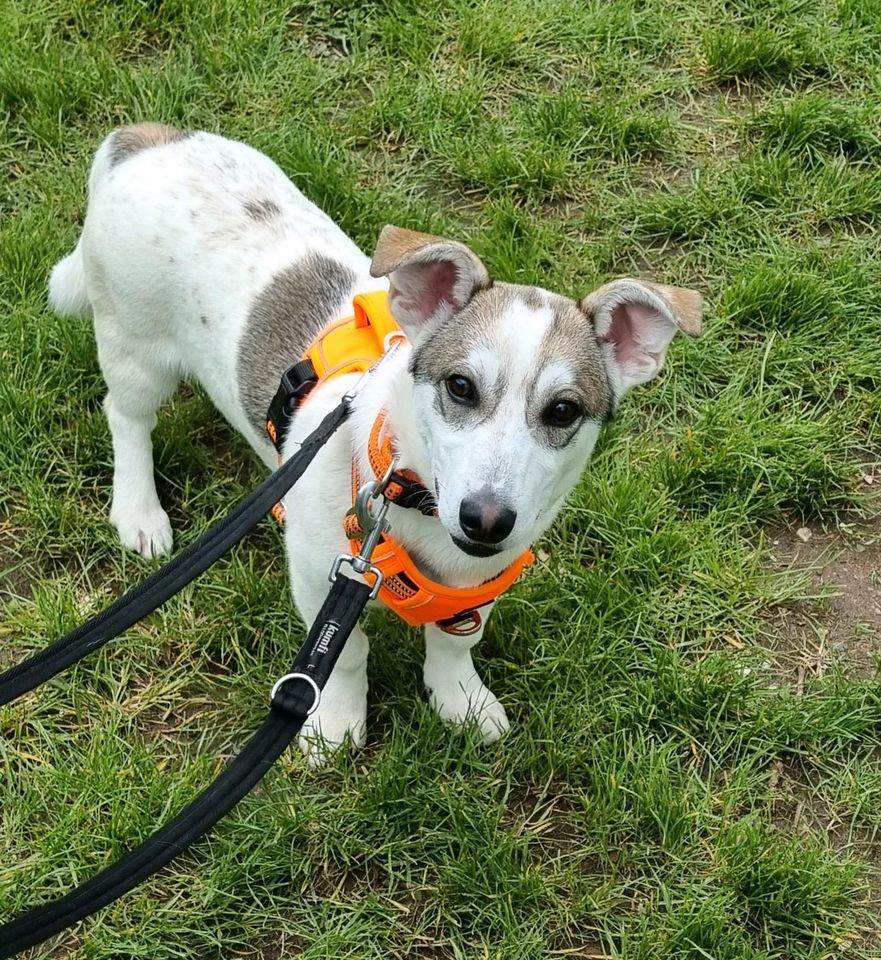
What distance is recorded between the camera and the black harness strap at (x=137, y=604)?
2109 mm

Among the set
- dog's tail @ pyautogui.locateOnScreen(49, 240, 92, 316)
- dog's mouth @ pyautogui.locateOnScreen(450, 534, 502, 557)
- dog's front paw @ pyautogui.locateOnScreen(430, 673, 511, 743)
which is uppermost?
dog's mouth @ pyautogui.locateOnScreen(450, 534, 502, 557)

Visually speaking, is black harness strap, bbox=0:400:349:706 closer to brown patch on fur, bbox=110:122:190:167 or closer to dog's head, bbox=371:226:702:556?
dog's head, bbox=371:226:702:556

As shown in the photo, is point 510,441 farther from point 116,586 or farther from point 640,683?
point 116,586

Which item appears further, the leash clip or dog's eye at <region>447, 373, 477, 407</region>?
dog's eye at <region>447, 373, 477, 407</region>

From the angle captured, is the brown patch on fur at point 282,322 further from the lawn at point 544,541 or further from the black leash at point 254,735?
the black leash at point 254,735

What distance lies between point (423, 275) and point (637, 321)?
62 centimetres

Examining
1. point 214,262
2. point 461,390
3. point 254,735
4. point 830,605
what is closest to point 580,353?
point 461,390

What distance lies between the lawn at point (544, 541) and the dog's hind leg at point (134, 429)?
114mm

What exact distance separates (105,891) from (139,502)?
219 cm

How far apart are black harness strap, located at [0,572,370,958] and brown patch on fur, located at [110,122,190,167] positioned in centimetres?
224

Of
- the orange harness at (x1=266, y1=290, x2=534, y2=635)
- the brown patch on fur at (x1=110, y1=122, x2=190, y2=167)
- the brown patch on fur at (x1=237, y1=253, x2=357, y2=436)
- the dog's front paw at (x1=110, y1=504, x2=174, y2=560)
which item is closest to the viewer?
the orange harness at (x1=266, y1=290, x2=534, y2=635)

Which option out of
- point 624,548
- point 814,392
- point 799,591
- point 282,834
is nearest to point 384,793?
point 282,834

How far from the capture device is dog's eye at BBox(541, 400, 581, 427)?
2.77m

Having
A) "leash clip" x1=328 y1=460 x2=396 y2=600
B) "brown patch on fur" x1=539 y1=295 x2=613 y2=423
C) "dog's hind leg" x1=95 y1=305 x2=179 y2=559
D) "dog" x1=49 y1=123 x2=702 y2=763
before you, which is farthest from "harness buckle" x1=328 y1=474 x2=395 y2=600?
"dog's hind leg" x1=95 y1=305 x2=179 y2=559
